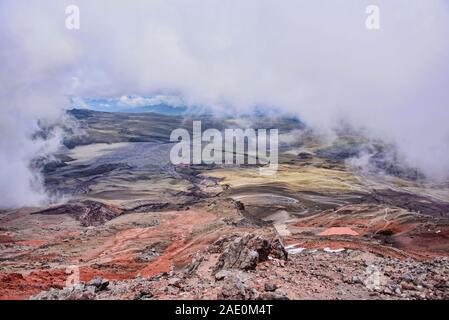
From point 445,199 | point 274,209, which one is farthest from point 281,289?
point 445,199

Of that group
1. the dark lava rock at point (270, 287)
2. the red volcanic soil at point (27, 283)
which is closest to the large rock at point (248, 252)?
the dark lava rock at point (270, 287)

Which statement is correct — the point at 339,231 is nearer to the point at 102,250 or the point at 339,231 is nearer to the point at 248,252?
the point at 102,250

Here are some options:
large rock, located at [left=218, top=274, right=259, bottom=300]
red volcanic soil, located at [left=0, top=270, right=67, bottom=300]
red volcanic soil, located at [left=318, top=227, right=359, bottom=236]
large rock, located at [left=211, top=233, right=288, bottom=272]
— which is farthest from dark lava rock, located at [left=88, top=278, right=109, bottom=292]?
red volcanic soil, located at [left=318, top=227, right=359, bottom=236]

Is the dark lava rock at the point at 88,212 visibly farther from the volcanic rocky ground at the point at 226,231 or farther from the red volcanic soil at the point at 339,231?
the red volcanic soil at the point at 339,231

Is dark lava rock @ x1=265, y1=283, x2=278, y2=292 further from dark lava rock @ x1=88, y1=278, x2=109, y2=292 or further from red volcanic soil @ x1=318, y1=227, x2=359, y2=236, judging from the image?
red volcanic soil @ x1=318, y1=227, x2=359, y2=236

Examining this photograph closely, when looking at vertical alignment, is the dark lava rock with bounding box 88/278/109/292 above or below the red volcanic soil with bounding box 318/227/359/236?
above
